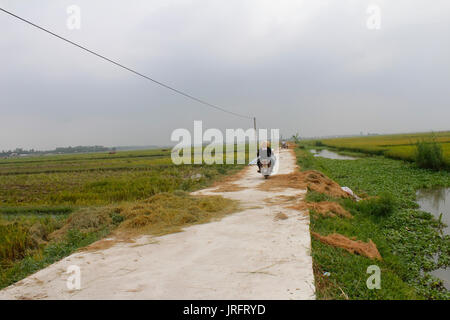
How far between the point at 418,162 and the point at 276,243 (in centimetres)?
1467

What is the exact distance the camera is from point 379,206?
20.2 feet

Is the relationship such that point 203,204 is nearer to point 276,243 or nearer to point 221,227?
point 221,227

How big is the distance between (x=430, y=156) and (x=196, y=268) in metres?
15.1

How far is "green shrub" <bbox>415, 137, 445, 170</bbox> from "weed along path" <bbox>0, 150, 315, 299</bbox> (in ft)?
41.8

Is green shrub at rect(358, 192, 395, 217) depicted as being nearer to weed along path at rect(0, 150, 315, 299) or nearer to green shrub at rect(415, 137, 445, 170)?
weed along path at rect(0, 150, 315, 299)

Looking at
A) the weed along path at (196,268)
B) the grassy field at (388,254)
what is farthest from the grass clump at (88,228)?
the grassy field at (388,254)

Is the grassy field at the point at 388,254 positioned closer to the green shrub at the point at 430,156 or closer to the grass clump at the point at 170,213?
the grass clump at the point at 170,213

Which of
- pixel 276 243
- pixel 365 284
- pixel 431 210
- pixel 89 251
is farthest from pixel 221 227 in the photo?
pixel 431 210

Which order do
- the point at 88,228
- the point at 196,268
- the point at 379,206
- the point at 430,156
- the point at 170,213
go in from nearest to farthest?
the point at 196,268 < the point at 88,228 < the point at 170,213 < the point at 379,206 < the point at 430,156

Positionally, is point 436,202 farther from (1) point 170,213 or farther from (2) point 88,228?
(2) point 88,228

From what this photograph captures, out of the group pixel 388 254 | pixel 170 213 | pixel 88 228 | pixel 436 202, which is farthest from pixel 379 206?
pixel 88 228

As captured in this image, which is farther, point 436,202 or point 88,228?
point 436,202

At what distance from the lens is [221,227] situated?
A: 454 cm

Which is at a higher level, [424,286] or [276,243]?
[276,243]
